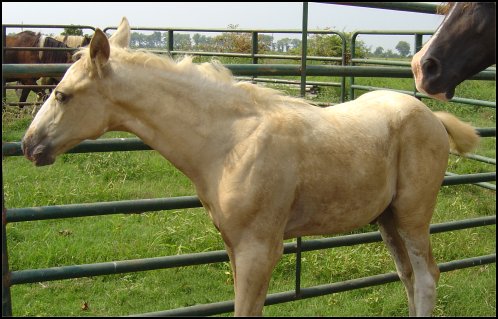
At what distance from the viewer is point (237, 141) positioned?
2135 millimetres

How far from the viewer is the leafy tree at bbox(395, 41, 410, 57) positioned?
639cm

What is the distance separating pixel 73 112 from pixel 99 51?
0.78ft

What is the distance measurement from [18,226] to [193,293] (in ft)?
4.93

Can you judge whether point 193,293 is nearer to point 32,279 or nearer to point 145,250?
point 145,250

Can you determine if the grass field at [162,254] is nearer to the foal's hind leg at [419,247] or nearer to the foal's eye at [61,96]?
the foal's hind leg at [419,247]

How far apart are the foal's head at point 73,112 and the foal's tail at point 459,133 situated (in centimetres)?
154

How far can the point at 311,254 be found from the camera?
3869 mm

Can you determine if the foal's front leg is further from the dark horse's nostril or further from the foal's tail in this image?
the foal's tail

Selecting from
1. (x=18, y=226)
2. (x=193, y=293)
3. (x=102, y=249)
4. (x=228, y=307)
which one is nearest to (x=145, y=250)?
(x=102, y=249)

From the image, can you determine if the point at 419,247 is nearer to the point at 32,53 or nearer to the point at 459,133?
the point at 459,133

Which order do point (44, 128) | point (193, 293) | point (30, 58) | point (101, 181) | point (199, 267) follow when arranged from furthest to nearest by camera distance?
point (30, 58) < point (101, 181) < point (199, 267) < point (193, 293) < point (44, 128)

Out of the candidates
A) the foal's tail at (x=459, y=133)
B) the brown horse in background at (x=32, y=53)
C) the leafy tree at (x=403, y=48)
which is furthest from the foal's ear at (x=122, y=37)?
the brown horse in background at (x=32, y=53)

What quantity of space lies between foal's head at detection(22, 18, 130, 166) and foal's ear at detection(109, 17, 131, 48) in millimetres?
162

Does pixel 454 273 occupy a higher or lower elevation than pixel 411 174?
lower
